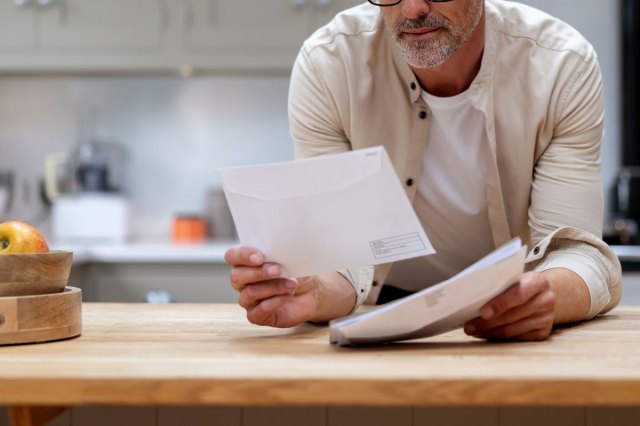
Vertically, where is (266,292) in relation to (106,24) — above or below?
below

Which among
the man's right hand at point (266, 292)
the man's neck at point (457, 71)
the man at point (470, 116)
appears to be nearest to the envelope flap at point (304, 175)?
the man's right hand at point (266, 292)

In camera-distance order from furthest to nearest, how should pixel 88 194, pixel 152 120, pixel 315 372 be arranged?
pixel 152 120 < pixel 88 194 < pixel 315 372

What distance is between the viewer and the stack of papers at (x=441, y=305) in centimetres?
95

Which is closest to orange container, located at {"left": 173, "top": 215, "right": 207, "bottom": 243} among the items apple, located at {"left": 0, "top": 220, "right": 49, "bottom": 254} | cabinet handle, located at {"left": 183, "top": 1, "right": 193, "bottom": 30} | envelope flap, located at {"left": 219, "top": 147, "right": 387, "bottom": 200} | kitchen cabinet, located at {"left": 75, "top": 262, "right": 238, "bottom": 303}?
kitchen cabinet, located at {"left": 75, "top": 262, "right": 238, "bottom": 303}

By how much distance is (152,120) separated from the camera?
11.9 feet

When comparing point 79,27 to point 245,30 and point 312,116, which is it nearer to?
point 245,30

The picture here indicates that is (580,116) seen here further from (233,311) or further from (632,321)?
(233,311)

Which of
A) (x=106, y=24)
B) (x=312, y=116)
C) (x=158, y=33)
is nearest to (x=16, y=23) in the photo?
(x=106, y=24)

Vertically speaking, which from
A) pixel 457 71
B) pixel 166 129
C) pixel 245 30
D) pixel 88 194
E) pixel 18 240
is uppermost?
pixel 245 30

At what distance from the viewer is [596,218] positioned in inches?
57.7

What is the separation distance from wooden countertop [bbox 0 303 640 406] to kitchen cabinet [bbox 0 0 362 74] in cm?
232

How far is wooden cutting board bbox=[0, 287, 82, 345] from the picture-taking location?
1046mm

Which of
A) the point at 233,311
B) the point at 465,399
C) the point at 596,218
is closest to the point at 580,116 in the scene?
the point at 596,218

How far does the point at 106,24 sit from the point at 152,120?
493mm
